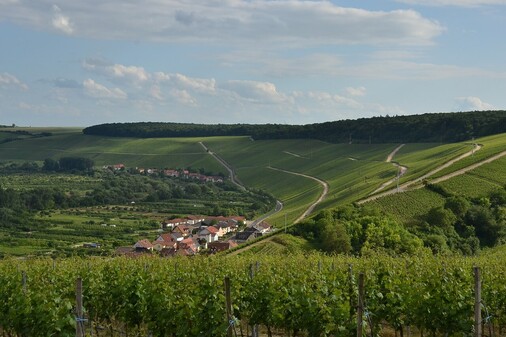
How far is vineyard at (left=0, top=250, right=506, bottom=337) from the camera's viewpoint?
1544 cm

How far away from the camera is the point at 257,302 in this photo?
58.0 feet

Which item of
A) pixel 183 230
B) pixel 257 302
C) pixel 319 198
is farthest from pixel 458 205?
pixel 257 302

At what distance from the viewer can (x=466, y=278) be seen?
1853 cm

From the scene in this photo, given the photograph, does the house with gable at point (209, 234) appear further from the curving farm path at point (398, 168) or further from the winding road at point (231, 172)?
the winding road at point (231, 172)

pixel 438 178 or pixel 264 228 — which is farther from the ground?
pixel 438 178

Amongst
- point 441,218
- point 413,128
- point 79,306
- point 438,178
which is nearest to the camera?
point 79,306

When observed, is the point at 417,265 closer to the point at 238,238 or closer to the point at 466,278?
the point at 466,278

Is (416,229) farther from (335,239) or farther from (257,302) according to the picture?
(257,302)

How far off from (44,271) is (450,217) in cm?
4732

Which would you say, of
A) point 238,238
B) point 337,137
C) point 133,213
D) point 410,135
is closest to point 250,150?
point 337,137

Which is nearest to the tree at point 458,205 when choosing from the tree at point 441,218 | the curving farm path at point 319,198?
the tree at point 441,218

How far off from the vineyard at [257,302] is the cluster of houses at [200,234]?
2032 inches

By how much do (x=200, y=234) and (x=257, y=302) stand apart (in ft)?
265

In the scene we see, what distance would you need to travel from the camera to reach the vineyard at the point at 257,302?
15438 millimetres
